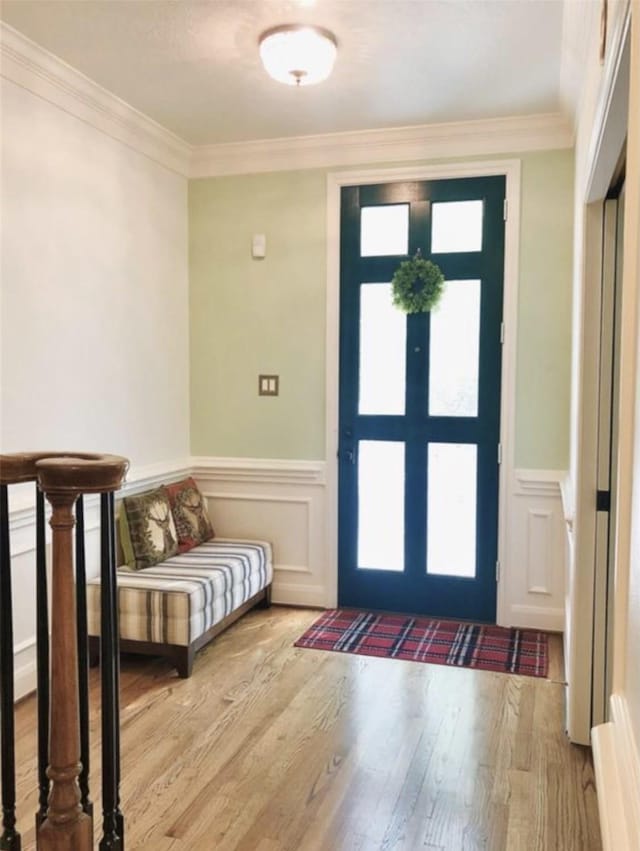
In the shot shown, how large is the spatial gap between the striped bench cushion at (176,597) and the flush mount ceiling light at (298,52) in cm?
223

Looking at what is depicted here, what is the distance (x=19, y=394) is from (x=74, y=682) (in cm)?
173

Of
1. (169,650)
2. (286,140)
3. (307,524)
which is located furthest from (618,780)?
(286,140)

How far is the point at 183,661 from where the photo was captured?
3.19 meters

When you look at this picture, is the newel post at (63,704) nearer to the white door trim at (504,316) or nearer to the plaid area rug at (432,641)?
the plaid area rug at (432,641)

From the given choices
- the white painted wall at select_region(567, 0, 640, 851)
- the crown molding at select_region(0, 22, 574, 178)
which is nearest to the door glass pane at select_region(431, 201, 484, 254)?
the crown molding at select_region(0, 22, 574, 178)

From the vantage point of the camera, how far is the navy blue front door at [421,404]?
3.82m

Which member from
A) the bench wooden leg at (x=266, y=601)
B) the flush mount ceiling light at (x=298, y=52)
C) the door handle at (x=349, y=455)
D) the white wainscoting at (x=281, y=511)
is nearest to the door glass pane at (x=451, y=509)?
the door handle at (x=349, y=455)

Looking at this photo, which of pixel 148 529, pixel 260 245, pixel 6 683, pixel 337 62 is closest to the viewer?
pixel 6 683

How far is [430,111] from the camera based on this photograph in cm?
357

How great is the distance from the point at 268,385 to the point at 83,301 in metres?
1.23

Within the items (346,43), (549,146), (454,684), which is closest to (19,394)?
(346,43)

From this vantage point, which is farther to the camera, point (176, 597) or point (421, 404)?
point (421, 404)

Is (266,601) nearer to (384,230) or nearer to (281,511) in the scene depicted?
(281,511)

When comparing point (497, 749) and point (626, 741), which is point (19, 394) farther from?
point (626, 741)
